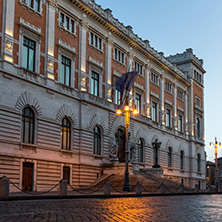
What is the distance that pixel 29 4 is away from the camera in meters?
33.2

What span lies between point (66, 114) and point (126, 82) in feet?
27.3

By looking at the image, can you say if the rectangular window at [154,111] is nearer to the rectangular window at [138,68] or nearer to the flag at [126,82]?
the rectangular window at [138,68]

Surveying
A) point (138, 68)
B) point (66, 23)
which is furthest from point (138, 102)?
point (66, 23)

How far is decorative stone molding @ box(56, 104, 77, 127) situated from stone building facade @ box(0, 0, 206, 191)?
0.09 m

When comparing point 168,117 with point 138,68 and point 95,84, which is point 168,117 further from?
point 95,84

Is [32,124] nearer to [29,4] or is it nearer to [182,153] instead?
[29,4]

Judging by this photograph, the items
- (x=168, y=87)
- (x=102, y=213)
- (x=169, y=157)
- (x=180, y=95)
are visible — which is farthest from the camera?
(x=180, y=95)

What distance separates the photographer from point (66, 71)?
37125 mm

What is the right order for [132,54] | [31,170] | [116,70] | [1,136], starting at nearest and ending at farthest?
[1,136], [31,170], [116,70], [132,54]

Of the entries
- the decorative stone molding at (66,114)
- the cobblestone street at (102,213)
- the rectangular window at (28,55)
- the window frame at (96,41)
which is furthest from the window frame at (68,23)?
the cobblestone street at (102,213)

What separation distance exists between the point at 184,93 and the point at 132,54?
19.8 metres

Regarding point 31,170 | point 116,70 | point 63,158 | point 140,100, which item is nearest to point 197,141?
point 140,100

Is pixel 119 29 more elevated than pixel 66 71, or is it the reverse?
pixel 119 29

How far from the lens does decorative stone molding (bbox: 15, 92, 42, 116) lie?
3052 centimetres
